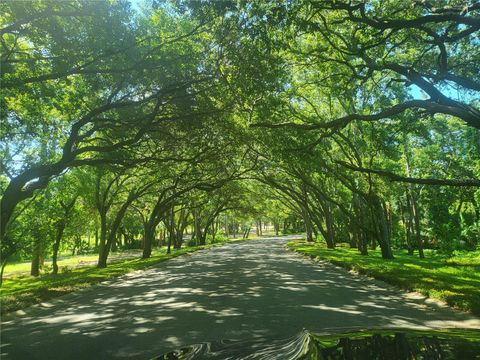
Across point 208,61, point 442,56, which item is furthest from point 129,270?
point 442,56

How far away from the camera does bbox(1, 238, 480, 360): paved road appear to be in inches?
249

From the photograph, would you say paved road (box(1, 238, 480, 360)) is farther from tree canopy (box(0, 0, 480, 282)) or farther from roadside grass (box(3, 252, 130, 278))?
roadside grass (box(3, 252, 130, 278))

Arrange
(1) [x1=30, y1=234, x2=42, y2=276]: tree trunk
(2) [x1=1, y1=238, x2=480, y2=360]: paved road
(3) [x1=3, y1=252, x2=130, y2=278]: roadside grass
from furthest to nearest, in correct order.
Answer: (3) [x1=3, y1=252, x2=130, y2=278]: roadside grass → (1) [x1=30, y1=234, x2=42, y2=276]: tree trunk → (2) [x1=1, y1=238, x2=480, y2=360]: paved road

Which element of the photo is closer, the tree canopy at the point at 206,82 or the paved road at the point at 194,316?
the paved road at the point at 194,316

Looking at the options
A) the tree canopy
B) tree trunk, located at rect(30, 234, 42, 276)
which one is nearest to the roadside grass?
tree trunk, located at rect(30, 234, 42, 276)

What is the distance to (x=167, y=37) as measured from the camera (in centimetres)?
1216

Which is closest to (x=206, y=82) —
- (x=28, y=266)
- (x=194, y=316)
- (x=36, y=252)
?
(x=194, y=316)

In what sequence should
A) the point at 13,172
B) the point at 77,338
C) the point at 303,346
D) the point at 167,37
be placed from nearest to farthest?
the point at 303,346 < the point at 77,338 < the point at 167,37 < the point at 13,172

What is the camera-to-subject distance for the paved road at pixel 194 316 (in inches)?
249

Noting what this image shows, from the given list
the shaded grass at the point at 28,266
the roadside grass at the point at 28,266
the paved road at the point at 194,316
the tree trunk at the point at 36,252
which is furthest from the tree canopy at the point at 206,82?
the roadside grass at the point at 28,266

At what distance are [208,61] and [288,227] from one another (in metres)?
87.5

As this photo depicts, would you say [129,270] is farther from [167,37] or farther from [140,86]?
[167,37]

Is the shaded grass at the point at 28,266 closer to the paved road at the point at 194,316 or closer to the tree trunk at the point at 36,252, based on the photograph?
the tree trunk at the point at 36,252

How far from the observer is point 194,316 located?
8086mm
